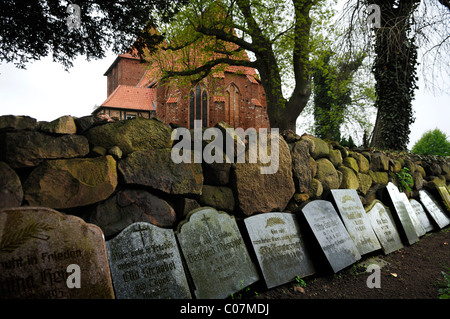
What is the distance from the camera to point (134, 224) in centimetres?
256

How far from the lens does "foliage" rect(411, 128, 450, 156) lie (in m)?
16.1

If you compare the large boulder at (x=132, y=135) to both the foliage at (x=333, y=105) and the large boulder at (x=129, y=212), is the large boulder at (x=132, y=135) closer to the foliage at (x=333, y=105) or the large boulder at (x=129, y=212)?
the large boulder at (x=129, y=212)

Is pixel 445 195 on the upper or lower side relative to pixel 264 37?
lower

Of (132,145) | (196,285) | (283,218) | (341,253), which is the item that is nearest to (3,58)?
(132,145)

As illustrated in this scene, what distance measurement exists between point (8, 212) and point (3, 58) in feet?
10.8

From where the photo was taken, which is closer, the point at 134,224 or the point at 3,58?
the point at 134,224

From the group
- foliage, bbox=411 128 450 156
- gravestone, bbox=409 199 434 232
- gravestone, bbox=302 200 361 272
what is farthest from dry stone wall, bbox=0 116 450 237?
foliage, bbox=411 128 450 156

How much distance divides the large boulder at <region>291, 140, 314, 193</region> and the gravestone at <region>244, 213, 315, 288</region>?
0.68 meters

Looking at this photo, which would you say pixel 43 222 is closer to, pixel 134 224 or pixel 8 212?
pixel 8 212

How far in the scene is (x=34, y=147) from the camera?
7.59 feet

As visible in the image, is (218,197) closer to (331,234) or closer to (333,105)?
(331,234)

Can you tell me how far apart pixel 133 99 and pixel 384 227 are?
23098 millimetres

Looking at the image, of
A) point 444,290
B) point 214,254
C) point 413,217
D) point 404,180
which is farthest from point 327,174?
point 404,180

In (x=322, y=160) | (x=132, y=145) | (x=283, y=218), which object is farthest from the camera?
(x=322, y=160)
